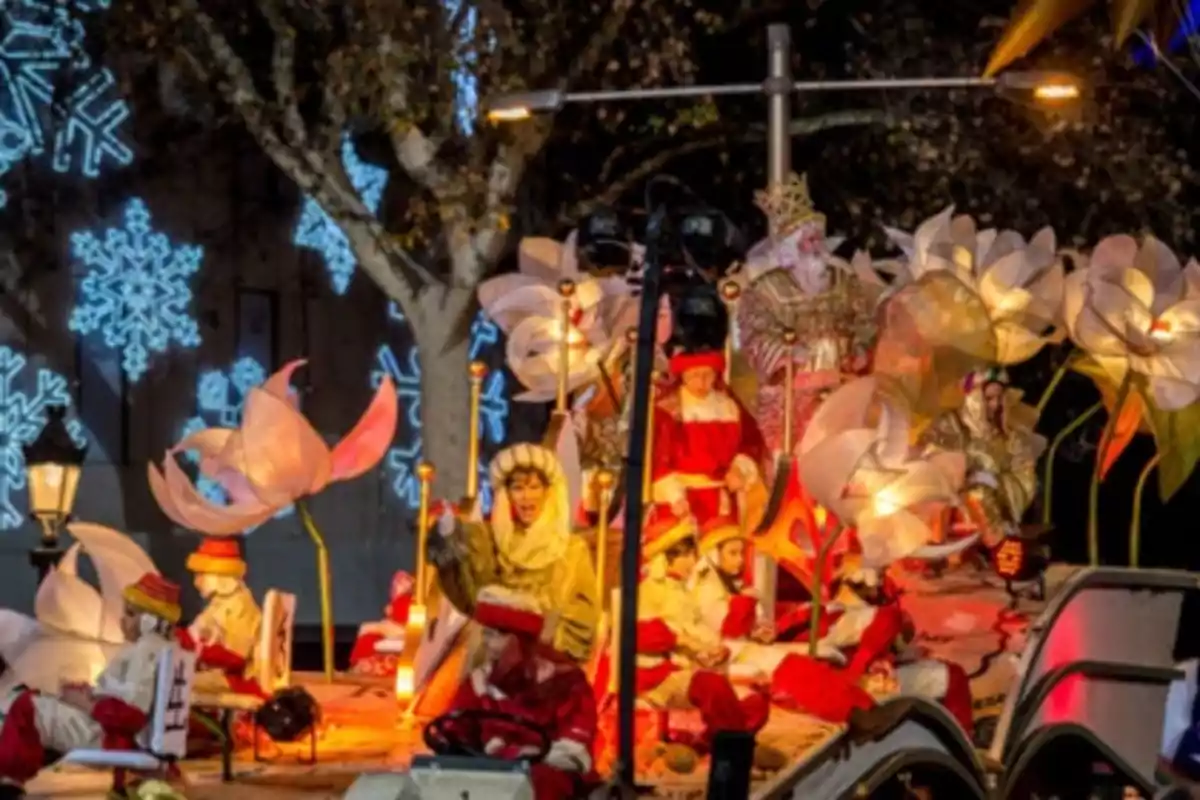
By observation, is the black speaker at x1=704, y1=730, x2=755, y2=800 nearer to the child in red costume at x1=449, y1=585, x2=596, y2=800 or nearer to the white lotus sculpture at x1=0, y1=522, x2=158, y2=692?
the child in red costume at x1=449, y1=585, x2=596, y2=800

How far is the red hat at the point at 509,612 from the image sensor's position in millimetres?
7609

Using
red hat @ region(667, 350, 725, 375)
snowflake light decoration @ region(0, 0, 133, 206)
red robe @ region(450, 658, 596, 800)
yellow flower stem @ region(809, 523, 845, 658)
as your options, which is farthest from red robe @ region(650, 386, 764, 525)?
snowflake light decoration @ region(0, 0, 133, 206)

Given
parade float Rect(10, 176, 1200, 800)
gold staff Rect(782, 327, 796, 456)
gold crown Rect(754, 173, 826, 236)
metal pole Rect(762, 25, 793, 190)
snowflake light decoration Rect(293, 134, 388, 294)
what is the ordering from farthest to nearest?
snowflake light decoration Rect(293, 134, 388, 294) → metal pole Rect(762, 25, 793, 190) → gold crown Rect(754, 173, 826, 236) → gold staff Rect(782, 327, 796, 456) → parade float Rect(10, 176, 1200, 800)

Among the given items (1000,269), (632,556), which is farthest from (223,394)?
(632,556)

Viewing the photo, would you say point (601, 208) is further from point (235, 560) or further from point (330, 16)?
point (235, 560)

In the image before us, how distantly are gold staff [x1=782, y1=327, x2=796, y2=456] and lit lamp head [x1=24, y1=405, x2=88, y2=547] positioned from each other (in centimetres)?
447

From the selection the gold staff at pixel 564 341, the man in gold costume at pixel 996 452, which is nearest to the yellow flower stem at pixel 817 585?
the gold staff at pixel 564 341

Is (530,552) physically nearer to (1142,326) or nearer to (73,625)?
(73,625)

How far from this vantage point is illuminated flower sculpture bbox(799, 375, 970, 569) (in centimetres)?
891

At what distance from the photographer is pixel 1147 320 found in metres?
11.2

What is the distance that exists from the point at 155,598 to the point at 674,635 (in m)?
2.27

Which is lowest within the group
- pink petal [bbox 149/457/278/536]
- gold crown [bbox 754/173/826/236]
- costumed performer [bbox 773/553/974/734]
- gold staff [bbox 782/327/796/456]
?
costumed performer [bbox 773/553/974/734]

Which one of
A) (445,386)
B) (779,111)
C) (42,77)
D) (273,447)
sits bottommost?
(273,447)

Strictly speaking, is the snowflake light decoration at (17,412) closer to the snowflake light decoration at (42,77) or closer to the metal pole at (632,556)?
the snowflake light decoration at (42,77)
